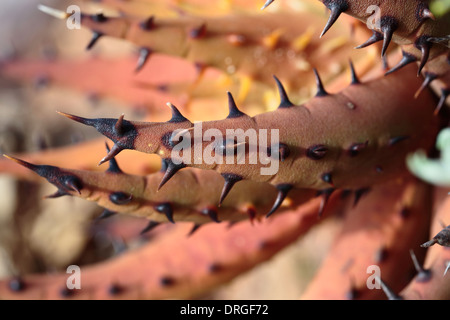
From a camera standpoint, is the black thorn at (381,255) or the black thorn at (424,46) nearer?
the black thorn at (424,46)

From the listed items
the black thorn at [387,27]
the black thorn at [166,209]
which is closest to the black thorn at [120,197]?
the black thorn at [166,209]

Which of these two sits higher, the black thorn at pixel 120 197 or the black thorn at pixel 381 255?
the black thorn at pixel 120 197

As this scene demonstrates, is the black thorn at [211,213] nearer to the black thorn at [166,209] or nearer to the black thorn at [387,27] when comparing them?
the black thorn at [166,209]

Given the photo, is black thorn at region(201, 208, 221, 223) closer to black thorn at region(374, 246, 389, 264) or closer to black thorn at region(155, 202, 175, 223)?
black thorn at region(155, 202, 175, 223)

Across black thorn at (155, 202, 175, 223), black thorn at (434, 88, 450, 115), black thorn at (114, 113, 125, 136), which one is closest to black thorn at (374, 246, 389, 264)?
black thorn at (434, 88, 450, 115)

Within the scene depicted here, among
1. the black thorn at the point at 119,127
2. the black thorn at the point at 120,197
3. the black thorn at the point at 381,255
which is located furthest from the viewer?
the black thorn at the point at 381,255

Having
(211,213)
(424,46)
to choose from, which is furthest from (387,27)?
(211,213)

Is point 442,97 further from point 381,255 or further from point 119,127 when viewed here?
point 119,127

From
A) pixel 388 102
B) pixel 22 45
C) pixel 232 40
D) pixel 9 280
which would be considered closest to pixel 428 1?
pixel 388 102
